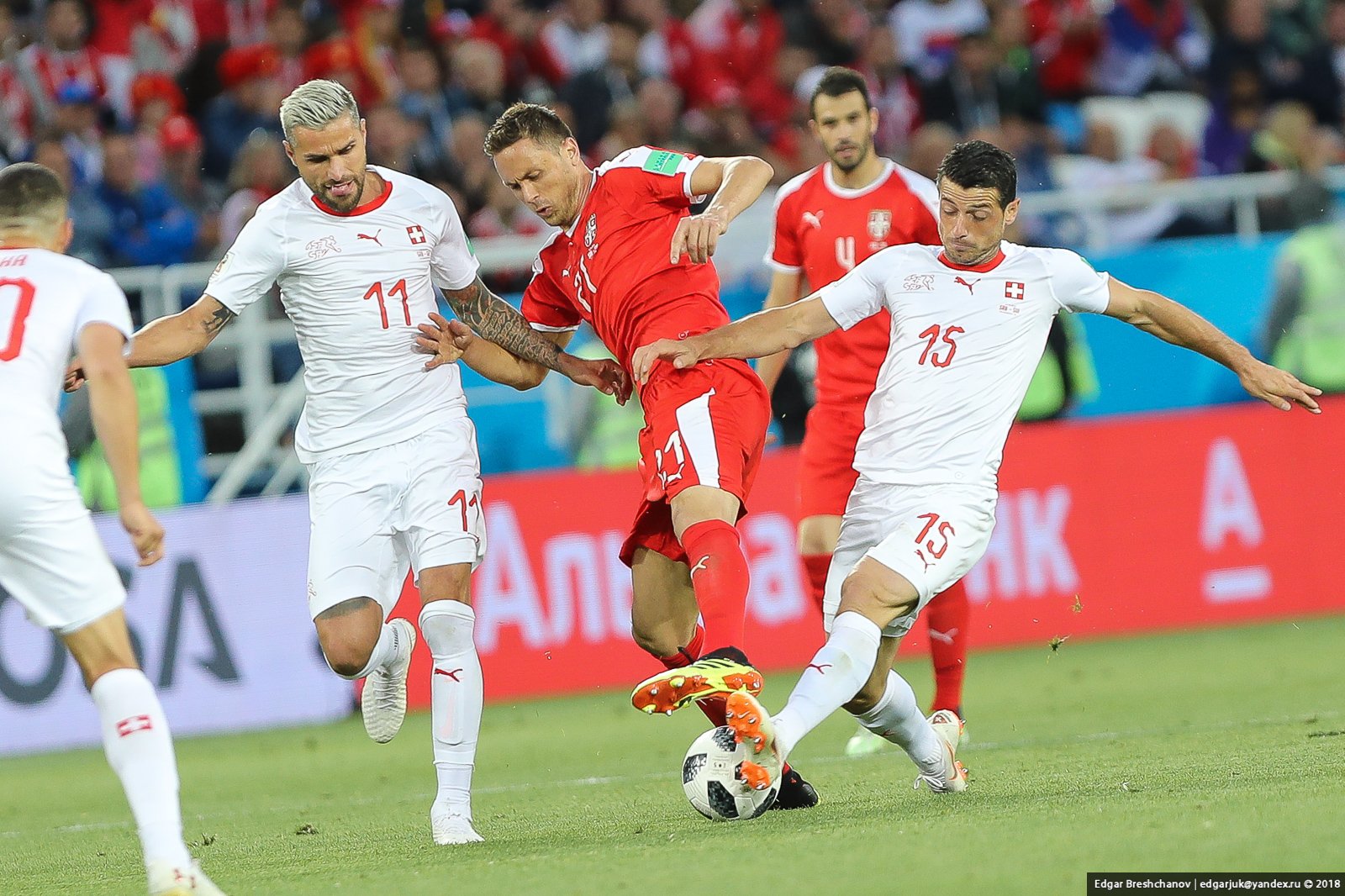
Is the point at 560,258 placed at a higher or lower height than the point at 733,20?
lower

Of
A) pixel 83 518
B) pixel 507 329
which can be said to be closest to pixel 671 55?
pixel 507 329

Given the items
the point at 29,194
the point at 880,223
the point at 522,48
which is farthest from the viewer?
the point at 522,48

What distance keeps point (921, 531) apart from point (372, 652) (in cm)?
213

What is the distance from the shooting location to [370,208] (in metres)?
6.57

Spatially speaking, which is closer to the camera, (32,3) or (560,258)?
(560,258)

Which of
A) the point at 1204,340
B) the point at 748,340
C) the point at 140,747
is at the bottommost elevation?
the point at 140,747

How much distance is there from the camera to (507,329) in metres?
7.02

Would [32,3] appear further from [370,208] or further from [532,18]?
[370,208]

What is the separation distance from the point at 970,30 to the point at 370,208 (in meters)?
10.3

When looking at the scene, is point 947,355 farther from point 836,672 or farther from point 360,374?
point 360,374

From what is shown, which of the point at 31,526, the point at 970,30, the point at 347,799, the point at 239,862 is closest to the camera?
the point at 31,526

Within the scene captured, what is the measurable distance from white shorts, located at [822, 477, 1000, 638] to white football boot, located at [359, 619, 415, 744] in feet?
6.00

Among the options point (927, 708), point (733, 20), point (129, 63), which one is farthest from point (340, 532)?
point (733, 20)

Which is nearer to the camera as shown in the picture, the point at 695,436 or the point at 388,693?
the point at 695,436
